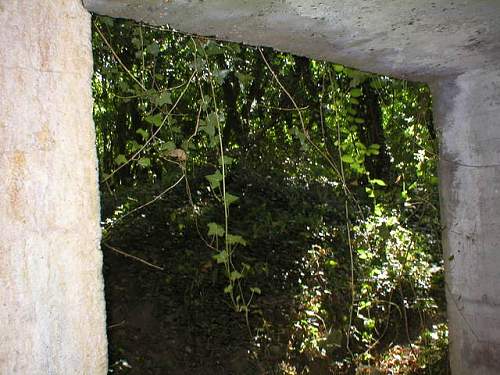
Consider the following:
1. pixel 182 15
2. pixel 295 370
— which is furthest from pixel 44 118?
pixel 295 370

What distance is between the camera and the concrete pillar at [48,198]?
1160 millimetres

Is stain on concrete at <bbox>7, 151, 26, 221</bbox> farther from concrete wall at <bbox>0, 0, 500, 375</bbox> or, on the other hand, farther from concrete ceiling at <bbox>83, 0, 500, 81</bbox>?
concrete ceiling at <bbox>83, 0, 500, 81</bbox>

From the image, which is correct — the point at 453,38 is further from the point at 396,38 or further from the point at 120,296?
the point at 120,296

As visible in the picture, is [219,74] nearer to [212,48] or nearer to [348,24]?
[212,48]

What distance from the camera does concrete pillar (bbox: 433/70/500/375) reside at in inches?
101

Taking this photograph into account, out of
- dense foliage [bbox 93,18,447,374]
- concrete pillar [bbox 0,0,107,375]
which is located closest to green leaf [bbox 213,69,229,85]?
dense foliage [bbox 93,18,447,374]

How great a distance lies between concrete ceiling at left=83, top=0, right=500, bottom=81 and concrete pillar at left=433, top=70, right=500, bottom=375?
303 millimetres

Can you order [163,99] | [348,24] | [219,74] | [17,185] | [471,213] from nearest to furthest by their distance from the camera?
[17,185]
[348,24]
[163,99]
[219,74]
[471,213]

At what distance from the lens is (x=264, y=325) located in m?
4.77

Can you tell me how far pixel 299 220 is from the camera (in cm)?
615

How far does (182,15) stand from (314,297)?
160 inches

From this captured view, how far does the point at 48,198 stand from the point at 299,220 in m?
5.10

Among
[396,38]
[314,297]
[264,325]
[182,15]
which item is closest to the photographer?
[182,15]

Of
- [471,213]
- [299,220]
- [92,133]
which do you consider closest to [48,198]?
[92,133]
